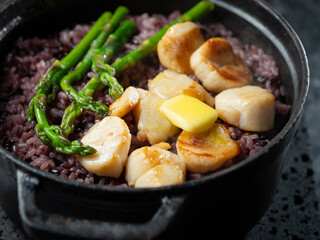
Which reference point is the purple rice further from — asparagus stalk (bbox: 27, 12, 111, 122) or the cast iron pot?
the cast iron pot

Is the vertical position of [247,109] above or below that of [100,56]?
below

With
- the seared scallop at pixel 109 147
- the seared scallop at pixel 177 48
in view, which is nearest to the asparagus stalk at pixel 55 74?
the seared scallop at pixel 109 147

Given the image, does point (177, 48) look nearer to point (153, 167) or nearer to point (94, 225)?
point (153, 167)

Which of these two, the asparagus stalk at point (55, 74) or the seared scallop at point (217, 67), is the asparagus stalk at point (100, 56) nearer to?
the asparagus stalk at point (55, 74)

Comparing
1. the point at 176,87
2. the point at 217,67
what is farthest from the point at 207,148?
the point at 217,67

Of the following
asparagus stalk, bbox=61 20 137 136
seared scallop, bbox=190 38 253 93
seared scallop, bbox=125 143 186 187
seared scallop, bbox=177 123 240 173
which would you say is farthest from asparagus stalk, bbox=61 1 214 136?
seared scallop, bbox=177 123 240 173

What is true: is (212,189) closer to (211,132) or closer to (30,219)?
(211,132)

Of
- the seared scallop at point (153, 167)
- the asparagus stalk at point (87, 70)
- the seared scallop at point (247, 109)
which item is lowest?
the seared scallop at point (247, 109)
